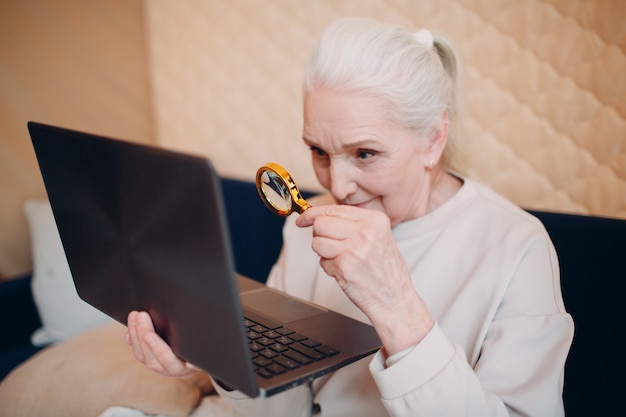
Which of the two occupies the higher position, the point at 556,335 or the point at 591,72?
the point at 591,72

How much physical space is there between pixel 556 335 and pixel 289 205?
54 centimetres

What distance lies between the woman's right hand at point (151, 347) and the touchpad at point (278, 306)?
0.20 metres

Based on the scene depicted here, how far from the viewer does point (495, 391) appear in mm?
947

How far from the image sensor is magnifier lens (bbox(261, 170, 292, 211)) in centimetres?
92

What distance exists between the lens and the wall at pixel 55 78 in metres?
2.16

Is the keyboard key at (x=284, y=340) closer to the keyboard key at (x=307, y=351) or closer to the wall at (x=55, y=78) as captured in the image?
the keyboard key at (x=307, y=351)

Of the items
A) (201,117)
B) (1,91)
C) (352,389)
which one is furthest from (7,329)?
(352,389)

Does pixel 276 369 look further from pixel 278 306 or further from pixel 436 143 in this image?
pixel 436 143

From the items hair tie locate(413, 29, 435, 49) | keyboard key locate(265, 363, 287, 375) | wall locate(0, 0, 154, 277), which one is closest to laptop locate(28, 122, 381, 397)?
keyboard key locate(265, 363, 287, 375)

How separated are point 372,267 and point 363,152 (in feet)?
1.13

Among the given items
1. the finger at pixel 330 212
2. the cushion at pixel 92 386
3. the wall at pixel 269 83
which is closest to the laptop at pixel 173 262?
the finger at pixel 330 212

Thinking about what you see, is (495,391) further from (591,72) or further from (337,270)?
(591,72)

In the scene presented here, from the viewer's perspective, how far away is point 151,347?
0.83m

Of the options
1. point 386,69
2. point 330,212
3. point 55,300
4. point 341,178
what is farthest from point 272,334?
point 55,300
